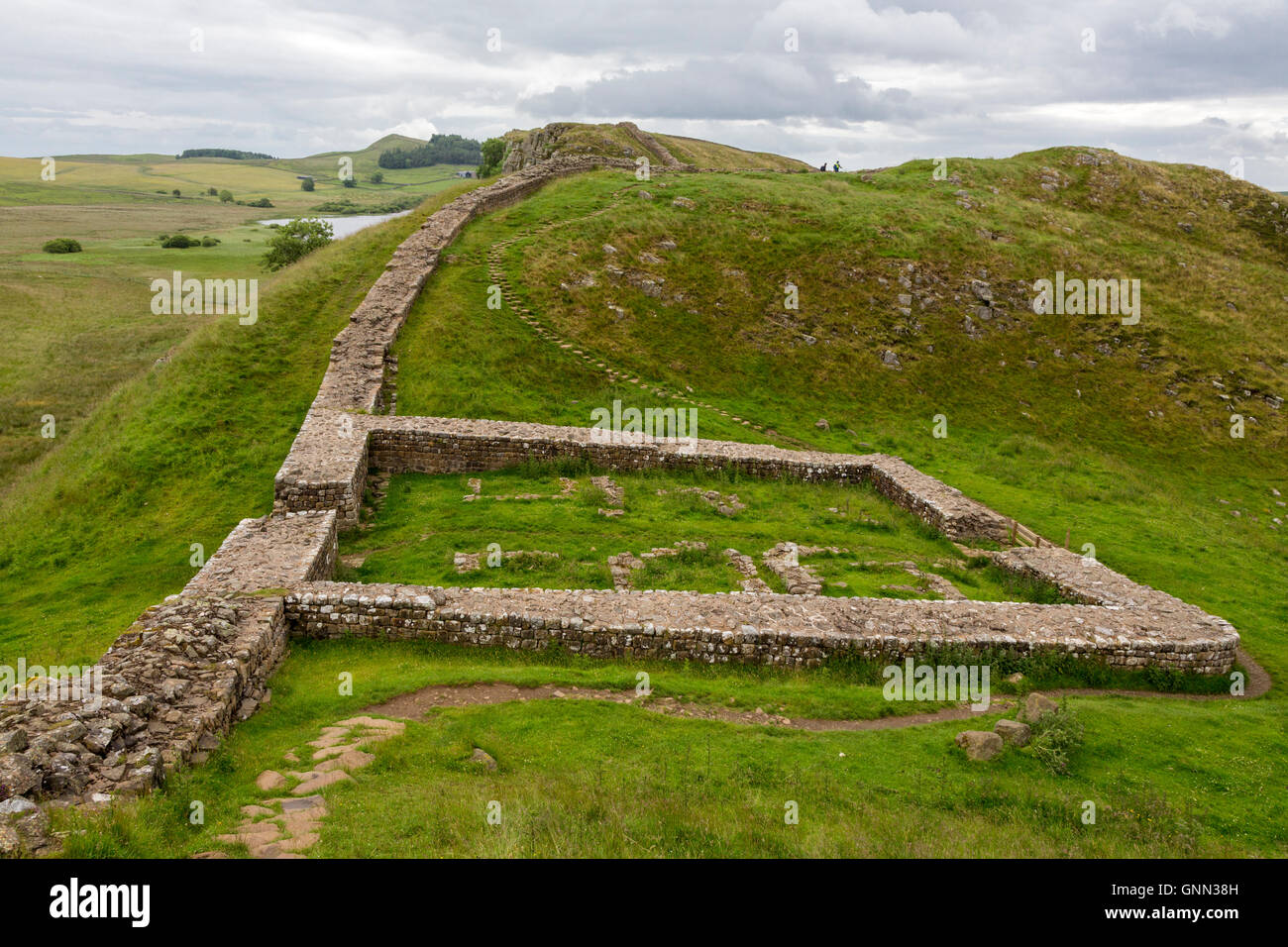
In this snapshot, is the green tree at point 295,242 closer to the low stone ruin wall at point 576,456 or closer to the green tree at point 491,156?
the green tree at point 491,156

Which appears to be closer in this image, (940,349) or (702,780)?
(702,780)

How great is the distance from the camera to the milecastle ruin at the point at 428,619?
8641mm

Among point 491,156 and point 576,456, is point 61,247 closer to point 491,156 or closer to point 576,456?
point 491,156

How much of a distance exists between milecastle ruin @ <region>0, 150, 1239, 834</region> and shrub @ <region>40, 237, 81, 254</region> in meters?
66.8

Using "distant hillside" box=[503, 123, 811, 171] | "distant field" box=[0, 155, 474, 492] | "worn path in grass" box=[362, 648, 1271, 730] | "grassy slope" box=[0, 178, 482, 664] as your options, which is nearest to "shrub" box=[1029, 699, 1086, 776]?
"worn path in grass" box=[362, 648, 1271, 730]

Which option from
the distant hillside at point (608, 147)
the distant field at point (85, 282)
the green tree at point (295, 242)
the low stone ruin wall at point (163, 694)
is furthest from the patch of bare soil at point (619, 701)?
the distant hillside at point (608, 147)

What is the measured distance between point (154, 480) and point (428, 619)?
11.7 m

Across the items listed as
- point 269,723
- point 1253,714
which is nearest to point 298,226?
point 269,723

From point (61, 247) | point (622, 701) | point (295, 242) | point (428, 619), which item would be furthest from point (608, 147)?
point (622, 701)

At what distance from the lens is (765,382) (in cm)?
3281

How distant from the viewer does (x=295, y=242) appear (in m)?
50.1
